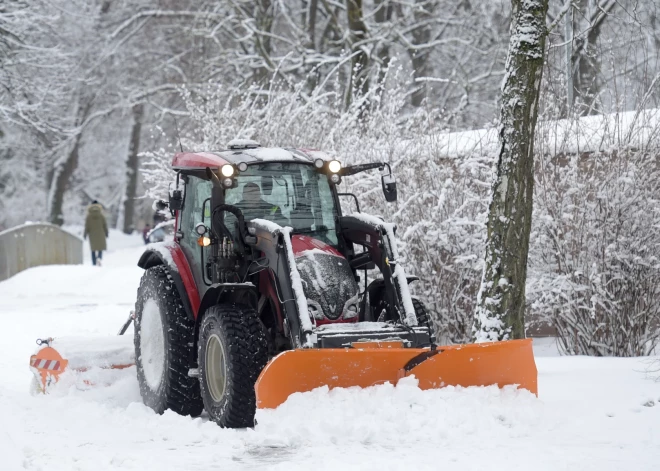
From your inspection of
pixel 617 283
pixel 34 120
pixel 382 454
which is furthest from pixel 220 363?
pixel 34 120

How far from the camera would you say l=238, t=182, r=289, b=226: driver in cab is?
24.8 ft

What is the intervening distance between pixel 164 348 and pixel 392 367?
1.94 m

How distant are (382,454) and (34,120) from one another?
728 inches

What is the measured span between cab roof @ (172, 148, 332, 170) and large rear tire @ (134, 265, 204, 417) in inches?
33.5

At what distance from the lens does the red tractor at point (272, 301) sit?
6613mm

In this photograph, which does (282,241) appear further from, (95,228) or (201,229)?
(95,228)

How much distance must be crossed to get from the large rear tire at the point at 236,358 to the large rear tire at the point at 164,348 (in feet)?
1.73

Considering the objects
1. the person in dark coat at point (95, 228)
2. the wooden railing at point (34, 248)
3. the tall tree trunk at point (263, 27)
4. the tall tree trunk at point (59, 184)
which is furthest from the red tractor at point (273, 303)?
the tall tree trunk at point (59, 184)

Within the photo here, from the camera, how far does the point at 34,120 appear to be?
2267 centimetres

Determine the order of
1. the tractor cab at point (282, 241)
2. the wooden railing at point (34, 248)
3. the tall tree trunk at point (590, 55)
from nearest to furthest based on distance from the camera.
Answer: the tractor cab at point (282, 241)
the tall tree trunk at point (590, 55)
the wooden railing at point (34, 248)

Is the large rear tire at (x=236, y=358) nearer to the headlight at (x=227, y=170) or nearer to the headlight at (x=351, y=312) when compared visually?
the headlight at (x=351, y=312)

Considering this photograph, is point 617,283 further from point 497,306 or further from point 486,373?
point 486,373

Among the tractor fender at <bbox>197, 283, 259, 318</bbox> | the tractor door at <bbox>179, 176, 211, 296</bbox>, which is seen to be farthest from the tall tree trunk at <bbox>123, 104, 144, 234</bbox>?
the tractor fender at <bbox>197, 283, 259, 318</bbox>

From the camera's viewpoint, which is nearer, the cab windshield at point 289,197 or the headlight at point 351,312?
the headlight at point 351,312
